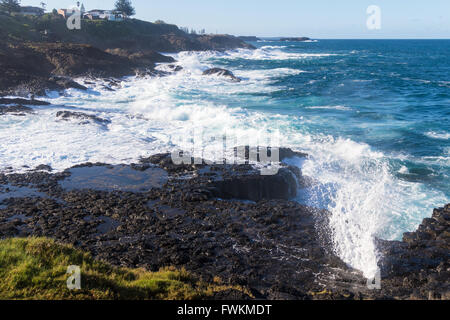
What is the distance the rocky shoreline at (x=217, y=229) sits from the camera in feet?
25.6

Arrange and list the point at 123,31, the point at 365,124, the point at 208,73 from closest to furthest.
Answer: the point at 365,124, the point at 208,73, the point at 123,31

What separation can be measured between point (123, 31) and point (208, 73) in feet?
129

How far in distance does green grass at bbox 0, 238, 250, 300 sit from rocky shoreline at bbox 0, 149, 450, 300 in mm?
889

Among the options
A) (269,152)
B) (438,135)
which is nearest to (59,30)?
(269,152)

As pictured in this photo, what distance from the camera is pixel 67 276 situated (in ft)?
19.6

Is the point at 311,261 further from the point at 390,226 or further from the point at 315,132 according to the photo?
the point at 315,132

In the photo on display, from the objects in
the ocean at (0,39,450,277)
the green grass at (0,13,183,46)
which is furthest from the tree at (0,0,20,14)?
the ocean at (0,39,450,277)

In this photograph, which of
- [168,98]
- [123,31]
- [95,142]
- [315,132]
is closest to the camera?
[95,142]

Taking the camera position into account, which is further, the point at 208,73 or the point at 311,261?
the point at 208,73

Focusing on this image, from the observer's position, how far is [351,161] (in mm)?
17203

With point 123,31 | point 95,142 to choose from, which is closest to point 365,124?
point 95,142

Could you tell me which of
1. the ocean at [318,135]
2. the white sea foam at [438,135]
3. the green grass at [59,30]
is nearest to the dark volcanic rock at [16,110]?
the ocean at [318,135]

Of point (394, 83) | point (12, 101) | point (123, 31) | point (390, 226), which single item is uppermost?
point (123, 31)
